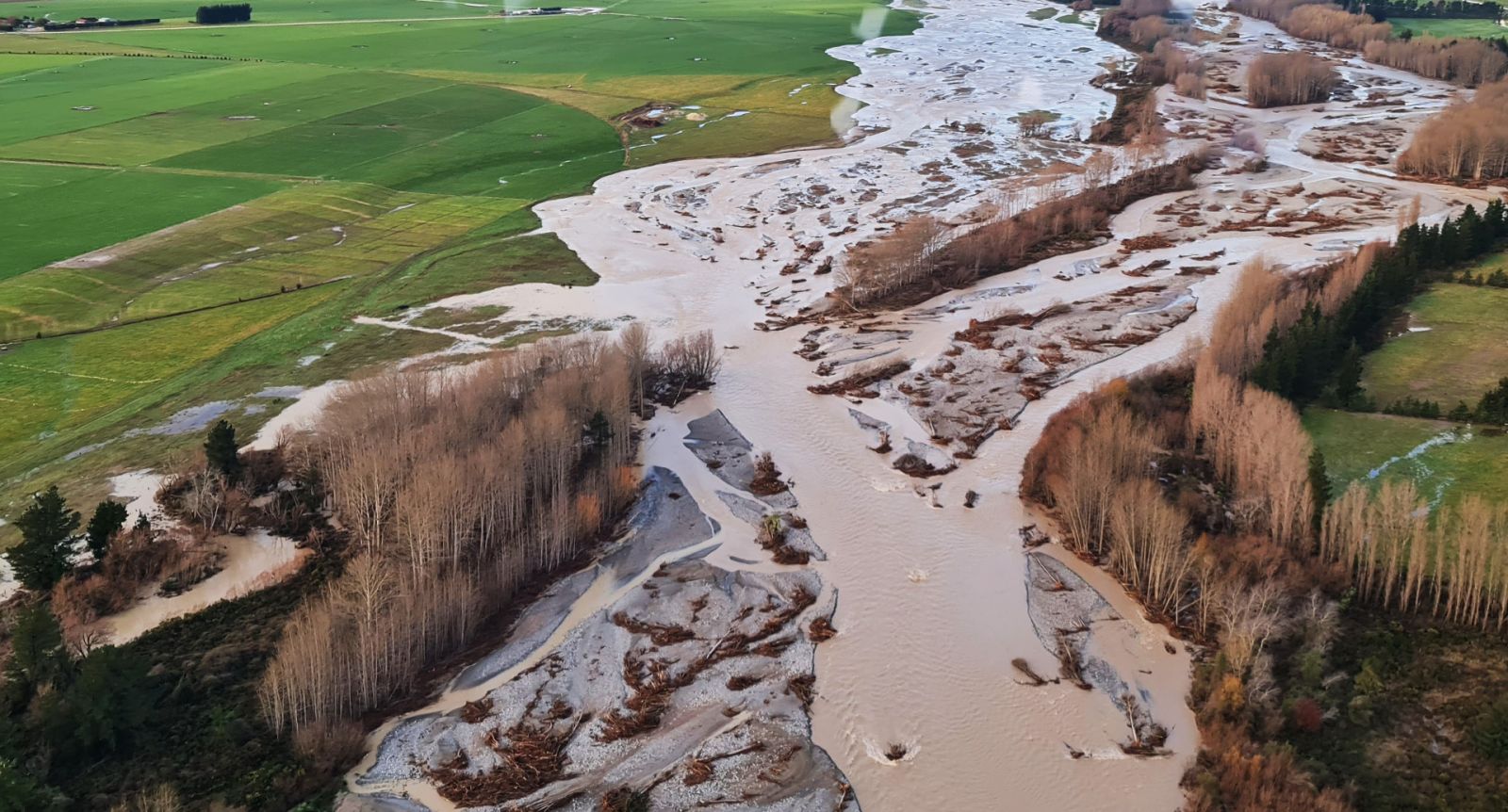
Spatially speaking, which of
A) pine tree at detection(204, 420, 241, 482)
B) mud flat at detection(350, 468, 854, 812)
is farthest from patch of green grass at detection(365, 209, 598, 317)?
mud flat at detection(350, 468, 854, 812)

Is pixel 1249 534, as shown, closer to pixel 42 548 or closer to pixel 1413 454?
pixel 1413 454

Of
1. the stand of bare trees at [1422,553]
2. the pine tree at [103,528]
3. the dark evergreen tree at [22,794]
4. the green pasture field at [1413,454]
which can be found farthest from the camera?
the green pasture field at [1413,454]

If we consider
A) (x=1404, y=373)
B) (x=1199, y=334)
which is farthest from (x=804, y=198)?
(x=1404, y=373)

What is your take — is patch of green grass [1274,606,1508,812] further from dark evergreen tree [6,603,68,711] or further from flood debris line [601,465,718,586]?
dark evergreen tree [6,603,68,711]

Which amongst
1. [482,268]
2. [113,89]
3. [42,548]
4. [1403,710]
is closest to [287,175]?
[482,268]

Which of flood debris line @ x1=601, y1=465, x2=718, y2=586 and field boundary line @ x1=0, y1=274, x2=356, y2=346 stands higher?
field boundary line @ x1=0, y1=274, x2=356, y2=346

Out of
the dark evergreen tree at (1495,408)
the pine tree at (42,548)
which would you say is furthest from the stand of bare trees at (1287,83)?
the pine tree at (42,548)

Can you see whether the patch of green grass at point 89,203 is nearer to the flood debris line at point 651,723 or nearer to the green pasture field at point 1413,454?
the flood debris line at point 651,723
